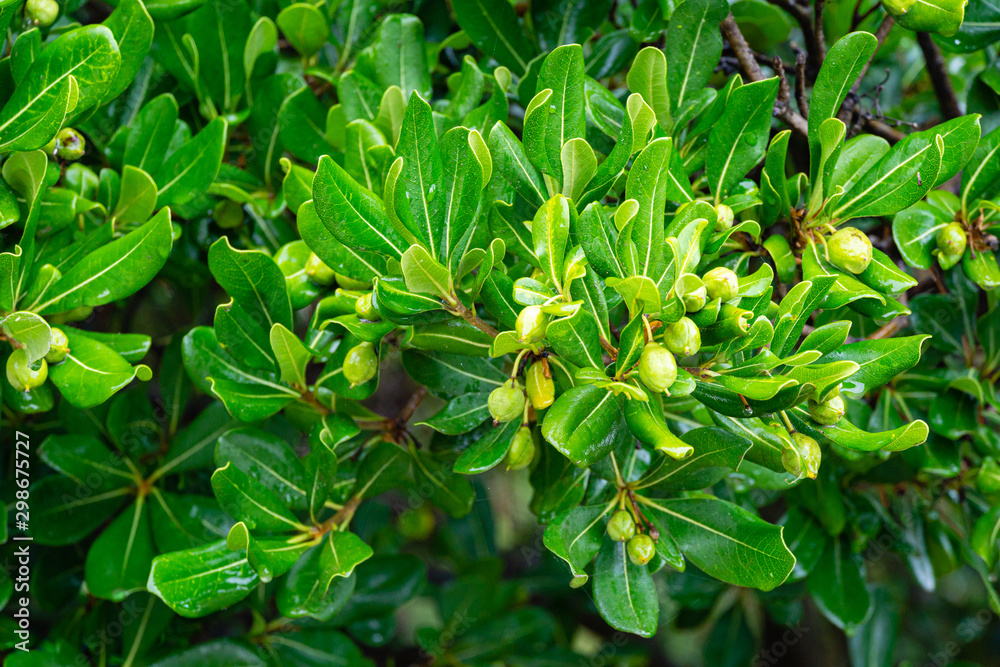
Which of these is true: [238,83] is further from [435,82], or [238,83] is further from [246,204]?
[435,82]

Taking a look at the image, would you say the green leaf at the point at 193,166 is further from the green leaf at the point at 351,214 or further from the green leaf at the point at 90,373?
the green leaf at the point at 351,214

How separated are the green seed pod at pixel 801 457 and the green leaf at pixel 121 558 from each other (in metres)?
1.18

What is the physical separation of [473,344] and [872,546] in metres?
1.34

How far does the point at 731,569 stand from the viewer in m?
1.05

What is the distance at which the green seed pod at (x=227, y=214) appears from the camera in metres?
1.54

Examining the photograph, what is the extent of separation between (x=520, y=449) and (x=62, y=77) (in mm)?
857

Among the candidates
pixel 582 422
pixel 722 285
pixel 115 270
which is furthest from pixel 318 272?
pixel 722 285

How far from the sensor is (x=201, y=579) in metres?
1.12

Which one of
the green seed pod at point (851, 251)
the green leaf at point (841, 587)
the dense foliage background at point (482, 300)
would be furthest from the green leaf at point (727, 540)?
the green leaf at point (841, 587)

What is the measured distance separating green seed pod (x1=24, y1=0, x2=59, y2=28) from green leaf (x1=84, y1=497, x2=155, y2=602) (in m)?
0.95

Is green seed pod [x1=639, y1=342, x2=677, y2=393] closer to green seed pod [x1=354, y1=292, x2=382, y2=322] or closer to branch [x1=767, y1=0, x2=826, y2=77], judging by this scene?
green seed pod [x1=354, y1=292, x2=382, y2=322]

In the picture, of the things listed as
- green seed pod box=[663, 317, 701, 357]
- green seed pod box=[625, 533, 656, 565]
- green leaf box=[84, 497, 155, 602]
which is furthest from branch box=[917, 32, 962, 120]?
green leaf box=[84, 497, 155, 602]

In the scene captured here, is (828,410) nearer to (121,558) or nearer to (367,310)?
(367,310)

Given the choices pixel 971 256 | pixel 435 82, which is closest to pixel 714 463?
pixel 971 256
